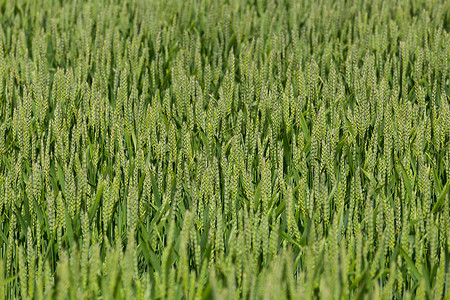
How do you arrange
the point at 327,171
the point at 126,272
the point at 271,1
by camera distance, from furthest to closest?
the point at 271,1, the point at 327,171, the point at 126,272

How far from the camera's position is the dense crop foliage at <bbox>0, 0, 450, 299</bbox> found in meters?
1.25

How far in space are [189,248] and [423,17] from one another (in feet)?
8.38

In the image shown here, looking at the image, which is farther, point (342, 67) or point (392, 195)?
point (342, 67)

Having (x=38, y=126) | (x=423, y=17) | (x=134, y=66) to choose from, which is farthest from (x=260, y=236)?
(x=423, y=17)

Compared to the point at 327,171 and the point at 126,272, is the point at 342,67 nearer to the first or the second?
the point at 327,171

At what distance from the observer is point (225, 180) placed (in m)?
1.58

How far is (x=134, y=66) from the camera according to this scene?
2773 millimetres

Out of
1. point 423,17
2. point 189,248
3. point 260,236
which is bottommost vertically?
point 189,248

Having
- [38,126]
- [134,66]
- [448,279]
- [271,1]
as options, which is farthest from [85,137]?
[271,1]

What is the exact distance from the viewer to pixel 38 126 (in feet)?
6.92

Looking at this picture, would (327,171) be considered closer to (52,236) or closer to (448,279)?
(448,279)

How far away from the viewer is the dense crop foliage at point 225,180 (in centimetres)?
125

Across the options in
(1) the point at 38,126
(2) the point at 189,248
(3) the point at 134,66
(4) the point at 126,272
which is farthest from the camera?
(3) the point at 134,66

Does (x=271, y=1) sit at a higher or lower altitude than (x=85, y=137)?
higher
